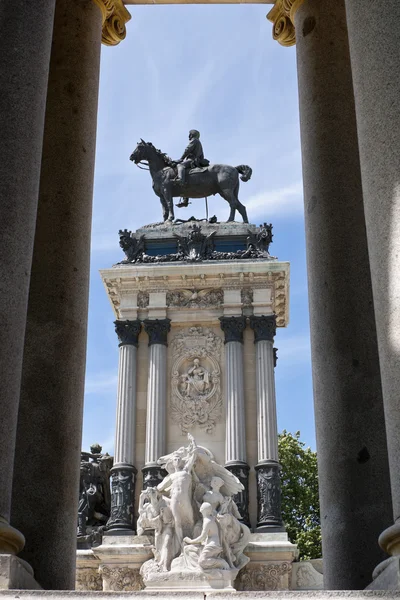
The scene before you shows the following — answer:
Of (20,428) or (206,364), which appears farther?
(206,364)

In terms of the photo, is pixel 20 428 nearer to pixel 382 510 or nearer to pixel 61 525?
pixel 61 525

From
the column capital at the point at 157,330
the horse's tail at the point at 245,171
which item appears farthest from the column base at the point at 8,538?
the horse's tail at the point at 245,171

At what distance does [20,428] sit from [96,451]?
5415cm

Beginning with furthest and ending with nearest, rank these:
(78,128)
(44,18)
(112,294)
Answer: (112,294), (78,128), (44,18)

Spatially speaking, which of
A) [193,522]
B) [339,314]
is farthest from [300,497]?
[339,314]

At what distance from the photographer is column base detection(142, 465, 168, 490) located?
191ft

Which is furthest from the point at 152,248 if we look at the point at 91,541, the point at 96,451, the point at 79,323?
the point at 79,323

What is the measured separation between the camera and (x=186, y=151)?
70.6 metres

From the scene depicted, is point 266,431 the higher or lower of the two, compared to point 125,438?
higher

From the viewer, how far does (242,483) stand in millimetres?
58219

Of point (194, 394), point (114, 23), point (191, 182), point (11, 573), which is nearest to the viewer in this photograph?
point (11, 573)

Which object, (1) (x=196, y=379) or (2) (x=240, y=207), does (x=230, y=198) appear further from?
(1) (x=196, y=379)

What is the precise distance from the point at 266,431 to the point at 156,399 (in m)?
7.19

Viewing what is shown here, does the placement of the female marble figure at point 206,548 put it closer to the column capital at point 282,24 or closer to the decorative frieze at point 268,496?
the decorative frieze at point 268,496
